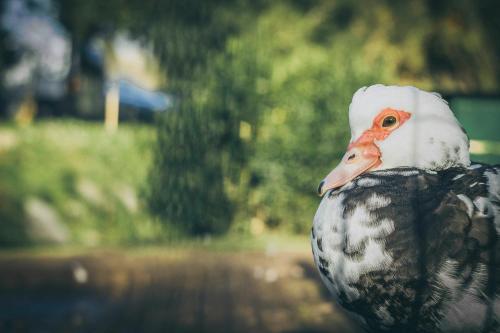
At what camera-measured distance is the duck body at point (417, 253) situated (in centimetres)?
158

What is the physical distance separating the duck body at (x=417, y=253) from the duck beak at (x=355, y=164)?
10 centimetres

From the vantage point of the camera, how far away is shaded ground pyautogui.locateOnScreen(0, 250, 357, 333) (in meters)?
4.38

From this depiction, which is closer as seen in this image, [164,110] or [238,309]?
[238,309]

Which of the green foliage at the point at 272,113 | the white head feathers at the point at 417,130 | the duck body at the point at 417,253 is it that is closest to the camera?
the duck body at the point at 417,253

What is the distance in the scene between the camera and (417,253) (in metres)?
1.61

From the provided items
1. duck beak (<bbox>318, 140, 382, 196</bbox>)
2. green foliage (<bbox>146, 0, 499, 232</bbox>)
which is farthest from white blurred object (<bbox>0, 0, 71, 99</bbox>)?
duck beak (<bbox>318, 140, 382, 196</bbox>)

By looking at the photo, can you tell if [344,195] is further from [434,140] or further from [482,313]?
[482,313]

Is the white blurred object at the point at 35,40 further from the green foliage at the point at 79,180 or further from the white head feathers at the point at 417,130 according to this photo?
the white head feathers at the point at 417,130

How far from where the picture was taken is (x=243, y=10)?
332 inches

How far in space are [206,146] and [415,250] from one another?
6.13m

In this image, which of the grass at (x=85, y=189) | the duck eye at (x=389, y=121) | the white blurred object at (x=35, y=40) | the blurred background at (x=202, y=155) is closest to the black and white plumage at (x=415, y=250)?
the duck eye at (x=389, y=121)

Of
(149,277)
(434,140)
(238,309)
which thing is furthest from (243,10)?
(434,140)

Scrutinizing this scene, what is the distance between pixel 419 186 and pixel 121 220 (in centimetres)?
641

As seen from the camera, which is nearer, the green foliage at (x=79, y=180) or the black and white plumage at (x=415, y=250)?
the black and white plumage at (x=415, y=250)
